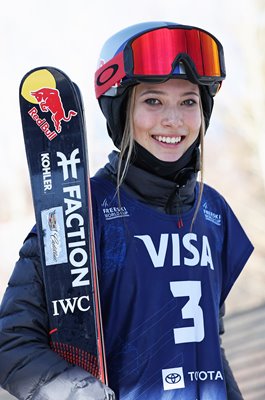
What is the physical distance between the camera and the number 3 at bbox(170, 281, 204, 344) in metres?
2.19

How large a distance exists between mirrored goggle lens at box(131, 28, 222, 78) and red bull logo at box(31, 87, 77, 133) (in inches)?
9.6

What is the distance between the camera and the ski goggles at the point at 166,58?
2328 millimetres

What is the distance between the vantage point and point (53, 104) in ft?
7.52

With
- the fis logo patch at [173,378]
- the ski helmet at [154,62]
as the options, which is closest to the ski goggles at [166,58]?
the ski helmet at [154,62]

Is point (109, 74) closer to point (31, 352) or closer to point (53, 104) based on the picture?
point (53, 104)

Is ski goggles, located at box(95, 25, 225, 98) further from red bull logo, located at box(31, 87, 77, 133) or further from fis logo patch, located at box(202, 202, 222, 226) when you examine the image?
fis logo patch, located at box(202, 202, 222, 226)

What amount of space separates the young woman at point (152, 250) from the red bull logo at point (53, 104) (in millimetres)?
201

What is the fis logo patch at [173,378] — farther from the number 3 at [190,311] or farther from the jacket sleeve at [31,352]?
the jacket sleeve at [31,352]

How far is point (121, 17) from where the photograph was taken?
39.1ft

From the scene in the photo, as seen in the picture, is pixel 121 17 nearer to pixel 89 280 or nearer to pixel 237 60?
pixel 237 60

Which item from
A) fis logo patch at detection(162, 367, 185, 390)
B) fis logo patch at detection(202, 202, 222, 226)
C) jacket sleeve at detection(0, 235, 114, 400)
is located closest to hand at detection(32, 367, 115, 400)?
jacket sleeve at detection(0, 235, 114, 400)

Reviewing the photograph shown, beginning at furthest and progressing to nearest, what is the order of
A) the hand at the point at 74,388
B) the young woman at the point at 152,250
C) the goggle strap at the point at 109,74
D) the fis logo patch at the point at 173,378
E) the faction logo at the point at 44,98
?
1. the goggle strap at the point at 109,74
2. the faction logo at the point at 44,98
3. the fis logo patch at the point at 173,378
4. the young woman at the point at 152,250
5. the hand at the point at 74,388

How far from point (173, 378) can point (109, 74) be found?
3.12 feet

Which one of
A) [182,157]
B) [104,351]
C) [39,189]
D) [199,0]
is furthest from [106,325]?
[199,0]
